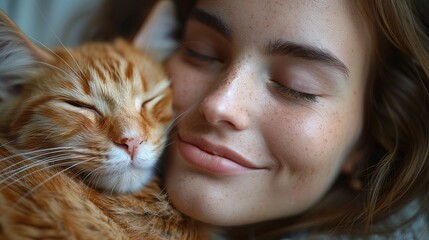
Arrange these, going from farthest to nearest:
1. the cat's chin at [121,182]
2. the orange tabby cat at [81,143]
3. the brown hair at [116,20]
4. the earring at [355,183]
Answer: the brown hair at [116,20]
the earring at [355,183]
the cat's chin at [121,182]
the orange tabby cat at [81,143]

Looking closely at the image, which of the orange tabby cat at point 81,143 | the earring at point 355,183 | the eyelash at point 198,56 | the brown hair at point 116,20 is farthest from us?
the brown hair at point 116,20

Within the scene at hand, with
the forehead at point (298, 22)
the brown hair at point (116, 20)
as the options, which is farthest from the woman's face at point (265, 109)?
the brown hair at point (116, 20)

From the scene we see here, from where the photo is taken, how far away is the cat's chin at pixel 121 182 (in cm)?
109

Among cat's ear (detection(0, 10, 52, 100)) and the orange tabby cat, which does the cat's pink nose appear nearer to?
the orange tabby cat

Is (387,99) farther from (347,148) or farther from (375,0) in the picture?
(375,0)

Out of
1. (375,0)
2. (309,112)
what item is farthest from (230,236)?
(375,0)

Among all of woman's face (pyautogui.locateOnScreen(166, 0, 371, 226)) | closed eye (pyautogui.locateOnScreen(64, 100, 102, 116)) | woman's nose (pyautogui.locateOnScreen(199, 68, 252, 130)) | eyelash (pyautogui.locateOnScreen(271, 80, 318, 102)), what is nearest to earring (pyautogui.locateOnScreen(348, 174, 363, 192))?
woman's face (pyautogui.locateOnScreen(166, 0, 371, 226))

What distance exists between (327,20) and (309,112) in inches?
9.4

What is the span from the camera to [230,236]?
139 centimetres

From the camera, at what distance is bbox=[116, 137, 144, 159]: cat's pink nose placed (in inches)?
41.3

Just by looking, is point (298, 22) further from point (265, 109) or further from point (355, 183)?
point (355, 183)

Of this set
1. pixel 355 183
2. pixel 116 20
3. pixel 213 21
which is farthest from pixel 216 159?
pixel 116 20

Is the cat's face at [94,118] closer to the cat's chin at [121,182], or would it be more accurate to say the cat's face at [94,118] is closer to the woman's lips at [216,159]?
the cat's chin at [121,182]

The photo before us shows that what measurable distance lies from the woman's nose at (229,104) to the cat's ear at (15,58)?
1.51 feet
